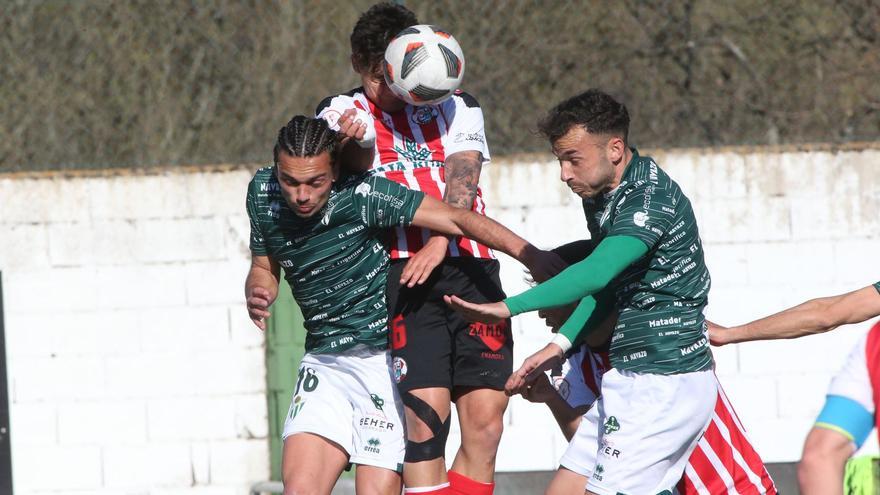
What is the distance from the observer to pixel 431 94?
497 cm

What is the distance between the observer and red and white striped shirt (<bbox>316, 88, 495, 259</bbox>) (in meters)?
5.18

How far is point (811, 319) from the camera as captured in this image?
15.1 ft

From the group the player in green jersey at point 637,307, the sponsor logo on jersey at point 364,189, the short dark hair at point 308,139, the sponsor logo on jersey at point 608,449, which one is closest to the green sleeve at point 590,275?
the player in green jersey at point 637,307

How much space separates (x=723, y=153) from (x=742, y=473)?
2799 mm

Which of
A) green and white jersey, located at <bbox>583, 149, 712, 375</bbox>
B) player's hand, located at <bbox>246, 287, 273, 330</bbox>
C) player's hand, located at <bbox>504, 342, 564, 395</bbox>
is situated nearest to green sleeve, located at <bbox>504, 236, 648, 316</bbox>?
green and white jersey, located at <bbox>583, 149, 712, 375</bbox>

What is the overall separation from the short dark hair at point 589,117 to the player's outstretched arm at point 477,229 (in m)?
0.44

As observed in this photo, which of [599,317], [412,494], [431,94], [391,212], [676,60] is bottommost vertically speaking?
[412,494]

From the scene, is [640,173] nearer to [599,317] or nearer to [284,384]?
[599,317]

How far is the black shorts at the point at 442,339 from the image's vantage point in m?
5.00

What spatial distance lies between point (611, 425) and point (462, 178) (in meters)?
1.23

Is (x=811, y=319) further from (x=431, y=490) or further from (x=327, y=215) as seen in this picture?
(x=327, y=215)

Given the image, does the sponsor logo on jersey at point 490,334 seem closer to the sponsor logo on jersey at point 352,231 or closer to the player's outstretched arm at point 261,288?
the sponsor logo on jersey at point 352,231

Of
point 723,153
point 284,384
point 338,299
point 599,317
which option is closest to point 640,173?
point 599,317

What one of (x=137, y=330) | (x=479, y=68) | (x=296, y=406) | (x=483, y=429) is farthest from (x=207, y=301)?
(x=483, y=429)
